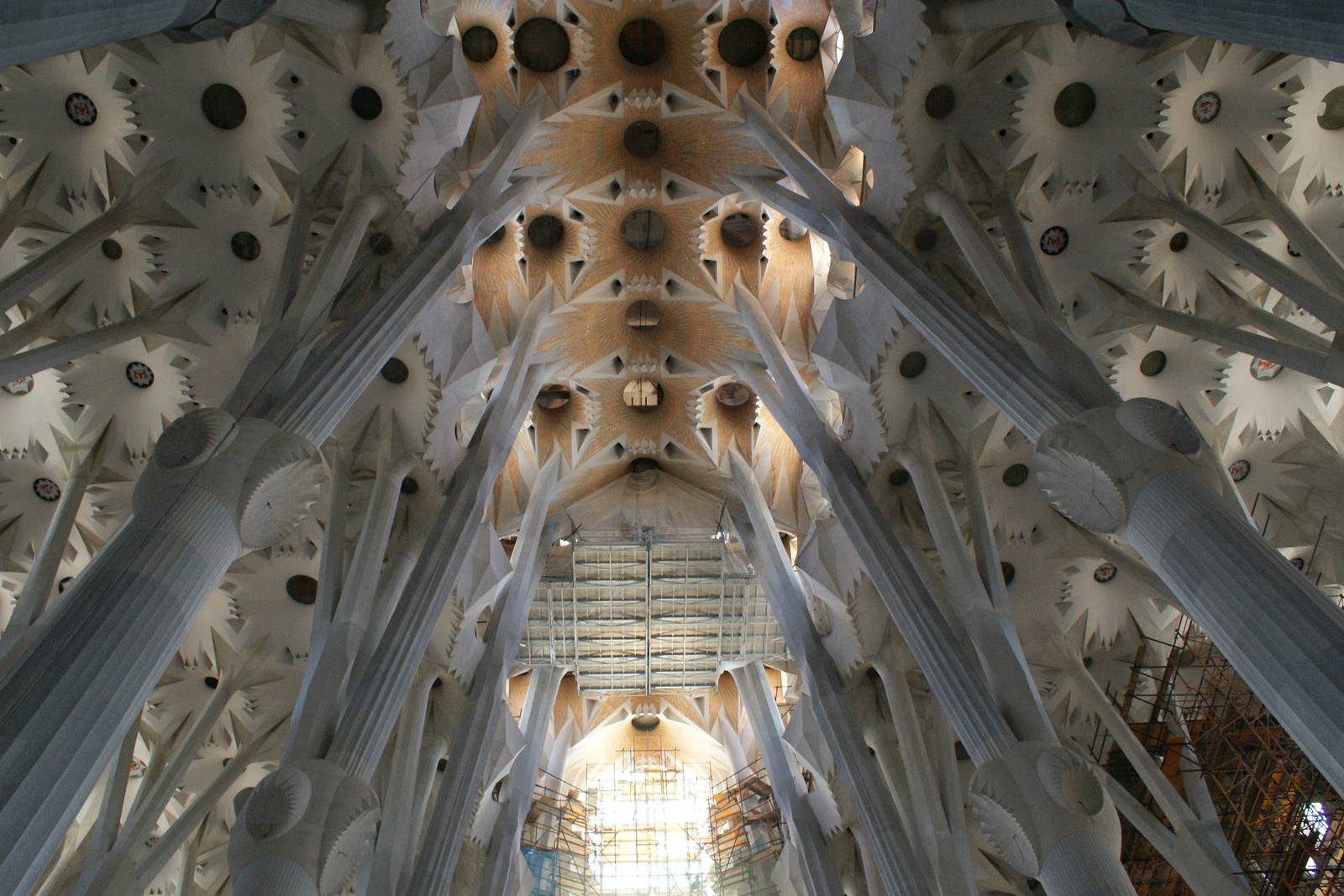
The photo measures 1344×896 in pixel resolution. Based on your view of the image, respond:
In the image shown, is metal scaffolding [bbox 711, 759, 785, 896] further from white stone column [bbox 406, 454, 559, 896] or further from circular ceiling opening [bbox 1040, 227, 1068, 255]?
circular ceiling opening [bbox 1040, 227, 1068, 255]

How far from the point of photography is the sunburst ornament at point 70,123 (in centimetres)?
1117

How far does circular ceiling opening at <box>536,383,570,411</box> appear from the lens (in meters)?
21.8

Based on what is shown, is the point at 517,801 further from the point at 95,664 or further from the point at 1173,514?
the point at 1173,514

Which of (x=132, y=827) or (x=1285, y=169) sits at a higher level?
(x=1285, y=169)

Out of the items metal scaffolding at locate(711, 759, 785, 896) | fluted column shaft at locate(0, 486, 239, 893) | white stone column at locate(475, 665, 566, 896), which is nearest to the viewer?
fluted column shaft at locate(0, 486, 239, 893)

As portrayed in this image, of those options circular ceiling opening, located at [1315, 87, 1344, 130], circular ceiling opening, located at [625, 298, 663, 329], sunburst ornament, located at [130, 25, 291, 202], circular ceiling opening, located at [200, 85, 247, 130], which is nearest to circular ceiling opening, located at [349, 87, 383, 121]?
sunburst ornament, located at [130, 25, 291, 202]

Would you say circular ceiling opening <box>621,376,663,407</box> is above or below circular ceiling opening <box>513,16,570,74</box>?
below

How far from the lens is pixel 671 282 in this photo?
20.0 meters

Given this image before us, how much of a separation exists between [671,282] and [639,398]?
10.3 ft

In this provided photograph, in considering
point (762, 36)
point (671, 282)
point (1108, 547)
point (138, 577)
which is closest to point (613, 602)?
point (671, 282)

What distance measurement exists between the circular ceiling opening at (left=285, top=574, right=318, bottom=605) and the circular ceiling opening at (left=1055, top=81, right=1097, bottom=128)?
42.4 ft

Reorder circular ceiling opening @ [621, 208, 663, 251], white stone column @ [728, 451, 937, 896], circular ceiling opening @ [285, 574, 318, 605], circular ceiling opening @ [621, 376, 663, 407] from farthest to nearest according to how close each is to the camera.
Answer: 1. circular ceiling opening @ [621, 376, 663, 407]
2. circular ceiling opening @ [621, 208, 663, 251]
3. circular ceiling opening @ [285, 574, 318, 605]
4. white stone column @ [728, 451, 937, 896]

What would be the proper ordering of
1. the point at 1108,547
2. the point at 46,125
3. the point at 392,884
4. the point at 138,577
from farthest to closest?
the point at 1108,547 → the point at 392,884 → the point at 46,125 → the point at 138,577

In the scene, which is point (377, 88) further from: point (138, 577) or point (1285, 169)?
point (1285, 169)
